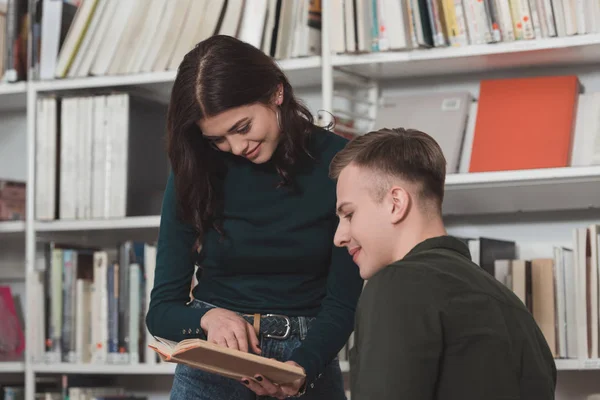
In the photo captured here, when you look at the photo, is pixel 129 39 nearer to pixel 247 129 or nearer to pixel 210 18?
pixel 210 18

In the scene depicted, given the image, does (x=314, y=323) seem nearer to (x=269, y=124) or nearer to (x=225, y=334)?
(x=225, y=334)

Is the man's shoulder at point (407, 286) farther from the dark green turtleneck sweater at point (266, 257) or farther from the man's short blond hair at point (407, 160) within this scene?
the dark green turtleneck sweater at point (266, 257)

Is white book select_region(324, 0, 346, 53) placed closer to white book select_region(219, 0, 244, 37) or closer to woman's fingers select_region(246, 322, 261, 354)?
white book select_region(219, 0, 244, 37)

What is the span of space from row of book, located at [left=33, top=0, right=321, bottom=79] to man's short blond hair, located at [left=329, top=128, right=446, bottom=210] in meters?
1.09

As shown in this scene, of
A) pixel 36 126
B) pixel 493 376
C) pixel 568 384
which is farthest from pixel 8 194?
pixel 493 376

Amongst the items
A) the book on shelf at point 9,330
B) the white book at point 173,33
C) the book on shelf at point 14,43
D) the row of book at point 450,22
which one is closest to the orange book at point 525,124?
the row of book at point 450,22

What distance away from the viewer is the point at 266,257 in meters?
1.55

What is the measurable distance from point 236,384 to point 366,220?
1.46ft

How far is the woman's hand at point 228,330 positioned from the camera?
1419 millimetres

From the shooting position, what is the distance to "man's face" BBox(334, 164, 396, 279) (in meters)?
1.16

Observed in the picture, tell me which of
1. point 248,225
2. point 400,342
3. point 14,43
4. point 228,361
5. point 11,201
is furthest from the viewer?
point 11,201

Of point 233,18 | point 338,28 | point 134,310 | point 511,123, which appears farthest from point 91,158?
point 511,123

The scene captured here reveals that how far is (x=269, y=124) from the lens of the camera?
1542 mm

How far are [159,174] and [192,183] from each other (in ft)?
3.45
